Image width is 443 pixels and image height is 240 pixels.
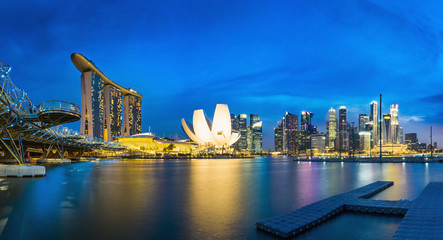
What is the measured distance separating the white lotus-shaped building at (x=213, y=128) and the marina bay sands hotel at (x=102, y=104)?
32.2 m

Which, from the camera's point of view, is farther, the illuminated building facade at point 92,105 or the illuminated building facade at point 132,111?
the illuminated building facade at point 132,111

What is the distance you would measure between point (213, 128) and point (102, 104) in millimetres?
54852

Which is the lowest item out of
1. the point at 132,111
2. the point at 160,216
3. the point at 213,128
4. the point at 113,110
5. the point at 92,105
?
the point at 160,216

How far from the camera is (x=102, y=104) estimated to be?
403 feet

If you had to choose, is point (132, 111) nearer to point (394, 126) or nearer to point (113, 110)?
point (113, 110)

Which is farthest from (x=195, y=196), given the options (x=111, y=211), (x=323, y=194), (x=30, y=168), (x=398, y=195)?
(x=30, y=168)

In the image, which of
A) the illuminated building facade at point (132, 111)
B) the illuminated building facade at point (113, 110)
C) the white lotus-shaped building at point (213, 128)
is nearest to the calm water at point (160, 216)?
the white lotus-shaped building at point (213, 128)

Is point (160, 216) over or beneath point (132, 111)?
beneath

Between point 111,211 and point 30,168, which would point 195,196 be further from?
point 30,168

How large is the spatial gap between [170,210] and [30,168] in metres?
14.6

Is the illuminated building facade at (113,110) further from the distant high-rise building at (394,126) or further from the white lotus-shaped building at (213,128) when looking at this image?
the distant high-rise building at (394,126)

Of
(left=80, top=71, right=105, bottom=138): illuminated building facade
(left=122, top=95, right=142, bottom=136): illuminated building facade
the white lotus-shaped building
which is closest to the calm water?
the white lotus-shaped building

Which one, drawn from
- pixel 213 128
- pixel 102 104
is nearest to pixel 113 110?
pixel 102 104

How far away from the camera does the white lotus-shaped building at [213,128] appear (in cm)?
8725
